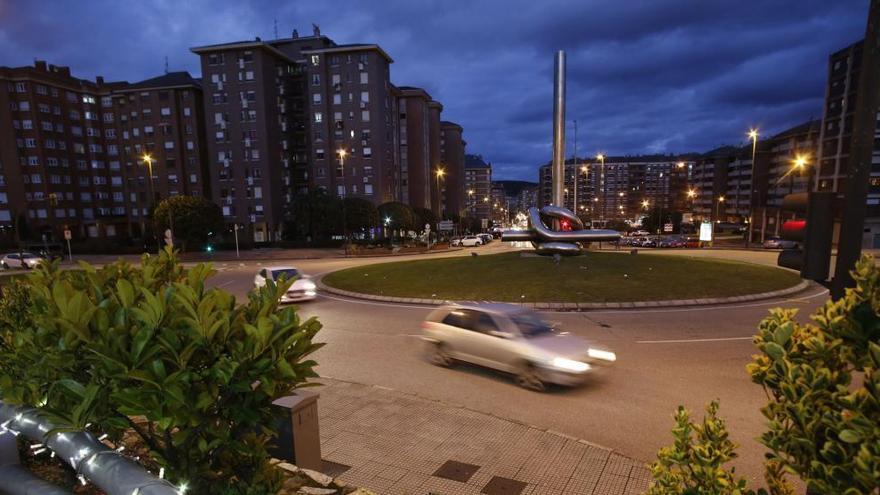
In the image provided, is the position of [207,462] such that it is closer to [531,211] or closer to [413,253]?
[531,211]

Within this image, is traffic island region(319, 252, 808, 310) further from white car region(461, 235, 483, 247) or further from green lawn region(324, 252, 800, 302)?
white car region(461, 235, 483, 247)

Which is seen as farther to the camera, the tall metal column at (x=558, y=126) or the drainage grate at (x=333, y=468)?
the tall metal column at (x=558, y=126)

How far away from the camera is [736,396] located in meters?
7.59

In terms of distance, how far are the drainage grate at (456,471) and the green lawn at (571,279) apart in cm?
1108

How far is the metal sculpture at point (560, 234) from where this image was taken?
23359mm

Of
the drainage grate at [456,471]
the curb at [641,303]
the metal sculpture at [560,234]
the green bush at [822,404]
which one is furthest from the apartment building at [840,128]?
the green bush at [822,404]

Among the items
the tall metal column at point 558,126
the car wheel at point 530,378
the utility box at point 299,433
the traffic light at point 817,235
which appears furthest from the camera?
the tall metal column at point 558,126

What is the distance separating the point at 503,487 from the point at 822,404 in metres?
3.99

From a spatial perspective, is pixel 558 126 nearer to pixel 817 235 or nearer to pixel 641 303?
pixel 641 303

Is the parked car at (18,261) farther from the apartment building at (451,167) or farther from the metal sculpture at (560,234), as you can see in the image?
the apartment building at (451,167)

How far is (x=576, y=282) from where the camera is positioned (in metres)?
18.4

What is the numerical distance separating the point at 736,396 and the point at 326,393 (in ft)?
24.6

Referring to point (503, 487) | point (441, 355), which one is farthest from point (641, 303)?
point (503, 487)

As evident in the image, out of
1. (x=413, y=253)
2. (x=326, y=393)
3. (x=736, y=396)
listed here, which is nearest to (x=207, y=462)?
(x=326, y=393)
